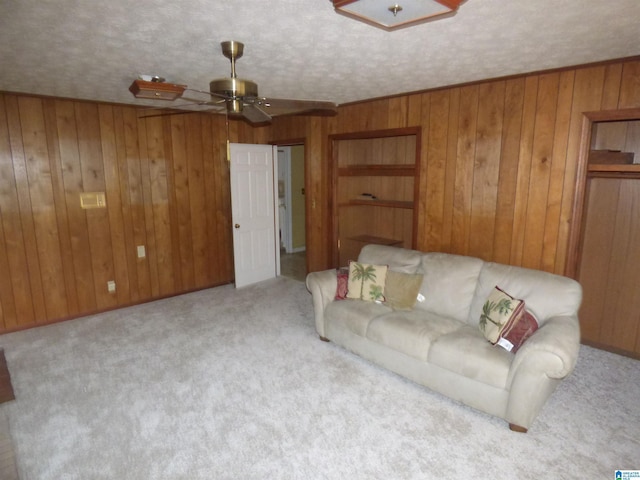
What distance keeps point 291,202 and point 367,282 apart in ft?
13.0

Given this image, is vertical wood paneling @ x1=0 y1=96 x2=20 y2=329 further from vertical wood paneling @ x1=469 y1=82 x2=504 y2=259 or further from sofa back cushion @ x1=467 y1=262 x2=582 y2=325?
vertical wood paneling @ x1=469 y1=82 x2=504 y2=259

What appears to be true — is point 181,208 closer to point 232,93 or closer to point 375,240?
point 375,240

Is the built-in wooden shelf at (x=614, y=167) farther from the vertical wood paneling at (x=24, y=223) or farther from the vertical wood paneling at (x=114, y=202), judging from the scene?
the vertical wood paneling at (x=24, y=223)

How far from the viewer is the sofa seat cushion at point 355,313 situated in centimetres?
310

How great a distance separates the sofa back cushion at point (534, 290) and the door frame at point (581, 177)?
21.0 inches

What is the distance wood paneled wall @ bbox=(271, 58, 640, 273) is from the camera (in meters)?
2.96

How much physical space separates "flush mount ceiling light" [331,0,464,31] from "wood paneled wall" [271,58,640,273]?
2000 mm

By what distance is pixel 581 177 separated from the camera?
297cm

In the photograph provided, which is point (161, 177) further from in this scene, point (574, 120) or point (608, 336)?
point (608, 336)

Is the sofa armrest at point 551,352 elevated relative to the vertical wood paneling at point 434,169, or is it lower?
lower

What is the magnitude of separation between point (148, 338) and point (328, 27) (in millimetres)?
3169

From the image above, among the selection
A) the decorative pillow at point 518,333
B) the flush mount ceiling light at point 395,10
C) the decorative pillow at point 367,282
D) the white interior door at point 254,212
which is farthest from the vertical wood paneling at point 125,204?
the decorative pillow at point 518,333

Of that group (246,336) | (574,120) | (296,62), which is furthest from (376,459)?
(574,120)

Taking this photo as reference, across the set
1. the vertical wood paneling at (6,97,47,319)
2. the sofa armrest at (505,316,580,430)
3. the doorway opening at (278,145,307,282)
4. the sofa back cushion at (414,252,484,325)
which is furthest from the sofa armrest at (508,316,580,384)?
the doorway opening at (278,145,307,282)
